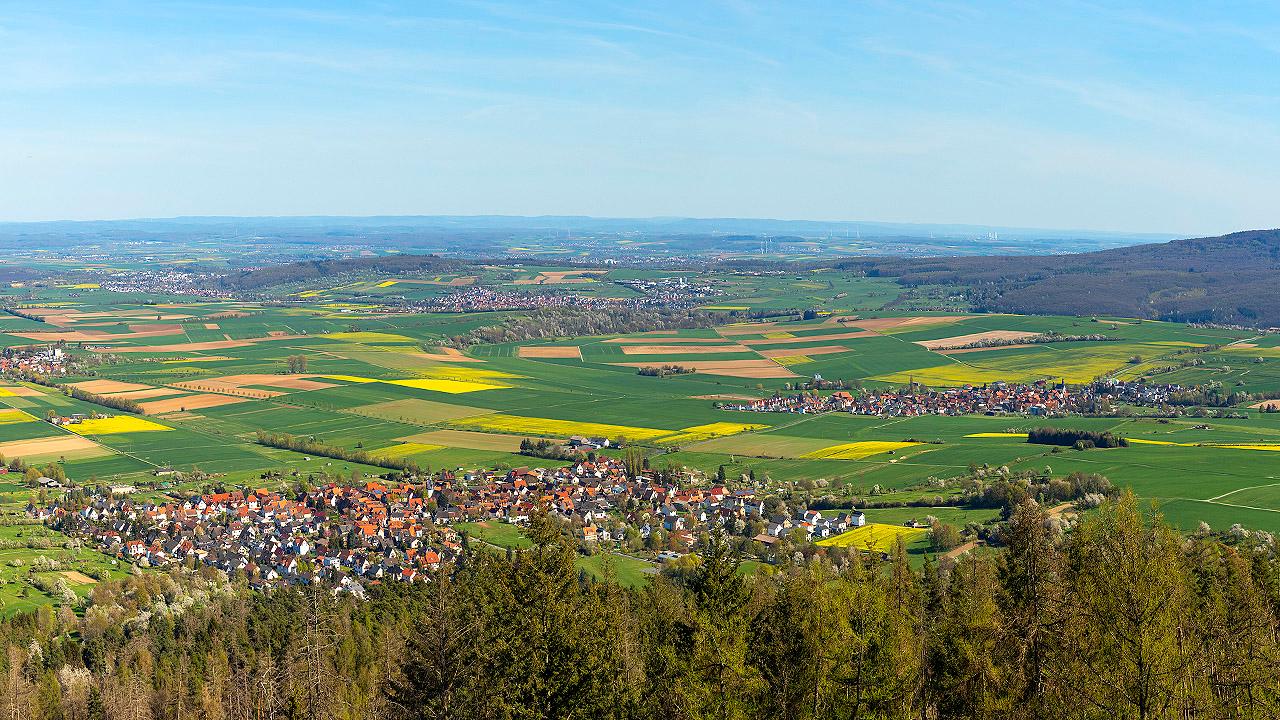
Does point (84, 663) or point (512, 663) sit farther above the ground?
point (512, 663)

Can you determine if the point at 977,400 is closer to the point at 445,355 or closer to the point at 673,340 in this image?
the point at 673,340

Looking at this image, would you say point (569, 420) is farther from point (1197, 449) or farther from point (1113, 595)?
point (1113, 595)

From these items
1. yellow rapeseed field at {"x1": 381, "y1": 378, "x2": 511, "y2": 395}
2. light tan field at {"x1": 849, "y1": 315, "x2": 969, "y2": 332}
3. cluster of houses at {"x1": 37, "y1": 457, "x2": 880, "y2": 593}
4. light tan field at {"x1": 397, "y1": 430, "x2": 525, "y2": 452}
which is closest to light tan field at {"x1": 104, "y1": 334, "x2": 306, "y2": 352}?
yellow rapeseed field at {"x1": 381, "y1": 378, "x2": 511, "y2": 395}

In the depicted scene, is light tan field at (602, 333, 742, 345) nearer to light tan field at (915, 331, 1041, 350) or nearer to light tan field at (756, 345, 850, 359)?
light tan field at (756, 345, 850, 359)

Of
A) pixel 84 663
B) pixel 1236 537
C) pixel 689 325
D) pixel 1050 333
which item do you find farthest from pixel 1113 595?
pixel 689 325

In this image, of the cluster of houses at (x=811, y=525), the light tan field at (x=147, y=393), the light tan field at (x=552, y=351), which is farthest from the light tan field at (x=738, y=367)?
the cluster of houses at (x=811, y=525)

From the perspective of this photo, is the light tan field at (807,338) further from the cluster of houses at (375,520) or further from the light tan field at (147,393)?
the cluster of houses at (375,520)
